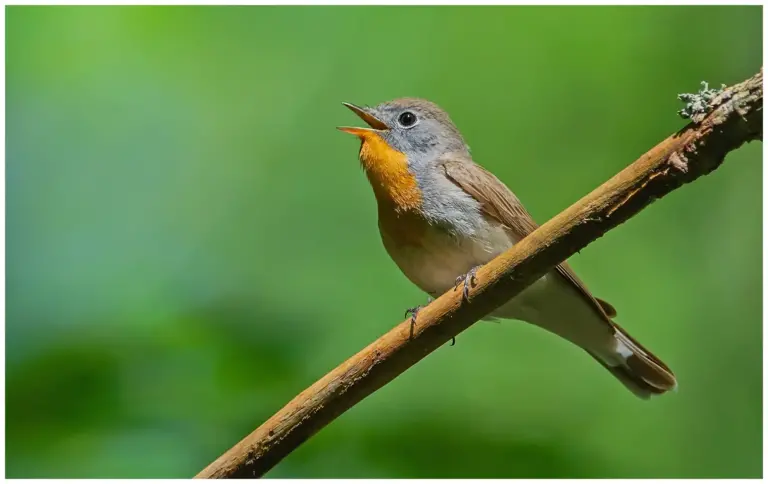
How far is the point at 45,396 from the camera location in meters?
3.36

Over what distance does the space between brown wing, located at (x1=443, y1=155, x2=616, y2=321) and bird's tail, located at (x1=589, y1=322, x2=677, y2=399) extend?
0.26 meters

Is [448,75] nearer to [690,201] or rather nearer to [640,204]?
[690,201]

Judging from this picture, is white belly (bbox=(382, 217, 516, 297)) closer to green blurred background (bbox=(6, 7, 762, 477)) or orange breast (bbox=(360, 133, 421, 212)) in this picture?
orange breast (bbox=(360, 133, 421, 212))

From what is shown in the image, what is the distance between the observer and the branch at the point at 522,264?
73.8 inches

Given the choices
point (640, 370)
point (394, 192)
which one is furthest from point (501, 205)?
point (640, 370)

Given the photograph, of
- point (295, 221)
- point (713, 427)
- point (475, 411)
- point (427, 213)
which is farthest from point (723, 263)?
point (295, 221)

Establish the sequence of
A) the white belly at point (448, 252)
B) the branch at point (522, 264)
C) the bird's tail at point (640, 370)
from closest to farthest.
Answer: the branch at point (522, 264), the white belly at point (448, 252), the bird's tail at point (640, 370)

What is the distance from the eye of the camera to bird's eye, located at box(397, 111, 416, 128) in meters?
3.58

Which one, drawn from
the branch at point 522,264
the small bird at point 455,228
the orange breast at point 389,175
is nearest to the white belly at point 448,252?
the small bird at point 455,228

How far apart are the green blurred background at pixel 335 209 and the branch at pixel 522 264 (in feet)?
4.53

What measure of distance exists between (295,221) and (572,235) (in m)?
2.36

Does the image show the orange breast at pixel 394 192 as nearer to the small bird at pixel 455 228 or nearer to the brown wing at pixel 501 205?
the small bird at pixel 455 228

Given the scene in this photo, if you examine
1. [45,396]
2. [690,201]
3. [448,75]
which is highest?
[448,75]

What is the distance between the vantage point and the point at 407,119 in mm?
3594
